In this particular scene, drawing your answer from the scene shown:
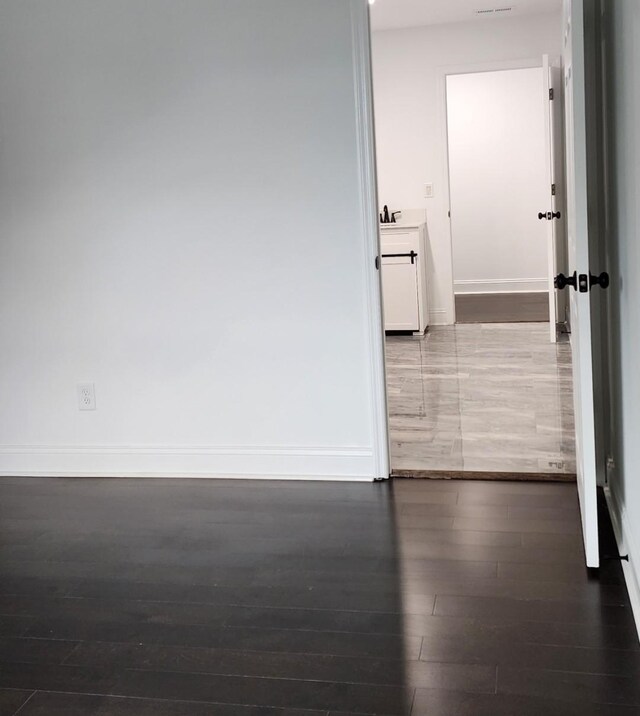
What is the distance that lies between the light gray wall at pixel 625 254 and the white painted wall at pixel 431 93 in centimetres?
466

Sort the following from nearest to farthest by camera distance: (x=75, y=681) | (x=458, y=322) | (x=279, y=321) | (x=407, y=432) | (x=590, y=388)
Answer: (x=75, y=681), (x=590, y=388), (x=279, y=321), (x=407, y=432), (x=458, y=322)

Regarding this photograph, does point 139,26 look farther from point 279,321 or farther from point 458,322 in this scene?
point 458,322

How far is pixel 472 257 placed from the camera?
9.73 m

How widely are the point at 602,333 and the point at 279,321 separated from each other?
1317 mm

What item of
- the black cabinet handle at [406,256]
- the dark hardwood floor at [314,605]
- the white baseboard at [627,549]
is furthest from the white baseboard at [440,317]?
the white baseboard at [627,549]

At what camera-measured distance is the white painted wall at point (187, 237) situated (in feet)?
12.0

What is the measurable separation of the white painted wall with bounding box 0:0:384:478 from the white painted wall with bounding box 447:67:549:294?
5.96 meters

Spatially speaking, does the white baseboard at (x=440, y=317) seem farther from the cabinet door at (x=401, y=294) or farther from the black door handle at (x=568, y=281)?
the black door handle at (x=568, y=281)

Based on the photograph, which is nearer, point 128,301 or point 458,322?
point 128,301

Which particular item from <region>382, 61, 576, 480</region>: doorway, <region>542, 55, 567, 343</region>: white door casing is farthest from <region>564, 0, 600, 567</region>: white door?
<region>542, 55, 567, 343</region>: white door casing

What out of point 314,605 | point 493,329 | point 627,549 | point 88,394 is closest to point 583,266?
point 627,549

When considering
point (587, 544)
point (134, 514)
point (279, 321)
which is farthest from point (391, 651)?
point (279, 321)

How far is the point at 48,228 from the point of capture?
3.97m

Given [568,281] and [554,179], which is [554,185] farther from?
[568,281]
